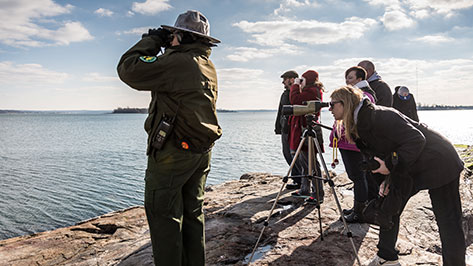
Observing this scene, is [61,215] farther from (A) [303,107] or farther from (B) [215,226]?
(A) [303,107]

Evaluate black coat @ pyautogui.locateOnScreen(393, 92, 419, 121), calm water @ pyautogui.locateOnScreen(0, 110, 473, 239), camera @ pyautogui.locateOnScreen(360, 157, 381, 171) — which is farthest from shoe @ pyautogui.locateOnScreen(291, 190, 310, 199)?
calm water @ pyautogui.locateOnScreen(0, 110, 473, 239)

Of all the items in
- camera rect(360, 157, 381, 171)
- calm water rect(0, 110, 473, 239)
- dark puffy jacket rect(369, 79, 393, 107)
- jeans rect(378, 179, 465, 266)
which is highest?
dark puffy jacket rect(369, 79, 393, 107)

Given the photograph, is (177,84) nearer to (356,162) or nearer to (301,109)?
(301,109)

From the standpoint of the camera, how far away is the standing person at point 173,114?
7.55ft

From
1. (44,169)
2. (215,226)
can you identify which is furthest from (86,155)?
(215,226)

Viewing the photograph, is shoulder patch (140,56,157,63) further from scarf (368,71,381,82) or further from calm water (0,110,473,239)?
calm water (0,110,473,239)

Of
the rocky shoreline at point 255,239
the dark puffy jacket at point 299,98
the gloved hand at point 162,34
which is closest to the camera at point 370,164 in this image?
the rocky shoreline at point 255,239

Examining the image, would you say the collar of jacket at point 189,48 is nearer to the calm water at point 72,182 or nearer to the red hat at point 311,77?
the red hat at point 311,77

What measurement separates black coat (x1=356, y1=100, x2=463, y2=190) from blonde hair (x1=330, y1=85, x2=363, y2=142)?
81mm

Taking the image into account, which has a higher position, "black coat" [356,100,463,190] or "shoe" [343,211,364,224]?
"black coat" [356,100,463,190]

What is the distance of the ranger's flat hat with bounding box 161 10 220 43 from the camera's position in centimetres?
243

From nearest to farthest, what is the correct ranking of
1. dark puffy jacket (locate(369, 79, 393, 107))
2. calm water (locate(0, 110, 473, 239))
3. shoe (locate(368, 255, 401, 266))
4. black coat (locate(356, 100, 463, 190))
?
black coat (locate(356, 100, 463, 190)) < shoe (locate(368, 255, 401, 266)) < dark puffy jacket (locate(369, 79, 393, 107)) < calm water (locate(0, 110, 473, 239))

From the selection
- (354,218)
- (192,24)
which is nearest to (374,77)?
(354,218)

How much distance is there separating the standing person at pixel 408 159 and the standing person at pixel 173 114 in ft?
4.57
